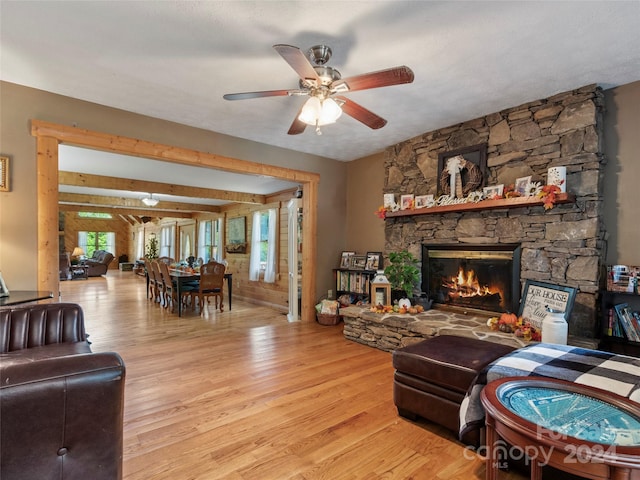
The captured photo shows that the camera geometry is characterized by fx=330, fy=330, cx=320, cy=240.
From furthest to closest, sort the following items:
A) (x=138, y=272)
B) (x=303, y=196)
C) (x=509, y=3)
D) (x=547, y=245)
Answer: (x=138, y=272), (x=303, y=196), (x=547, y=245), (x=509, y=3)

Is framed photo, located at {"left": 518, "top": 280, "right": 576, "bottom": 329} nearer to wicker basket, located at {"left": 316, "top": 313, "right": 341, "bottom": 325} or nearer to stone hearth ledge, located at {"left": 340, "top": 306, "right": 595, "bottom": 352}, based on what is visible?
stone hearth ledge, located at {"left": 340, "top": 306, "right": 595, "bottom": 352}

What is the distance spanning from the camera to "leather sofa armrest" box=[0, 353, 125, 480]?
986mm

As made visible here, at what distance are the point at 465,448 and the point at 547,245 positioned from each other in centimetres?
220

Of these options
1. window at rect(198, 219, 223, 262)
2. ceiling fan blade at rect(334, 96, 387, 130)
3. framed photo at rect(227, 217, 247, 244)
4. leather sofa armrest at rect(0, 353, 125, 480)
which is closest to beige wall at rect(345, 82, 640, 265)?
ceiling fan blade at rect(334, 96, 387, 130)

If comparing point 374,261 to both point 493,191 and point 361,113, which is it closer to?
Result: point 493,191

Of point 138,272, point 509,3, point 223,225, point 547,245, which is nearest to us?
point 509,3

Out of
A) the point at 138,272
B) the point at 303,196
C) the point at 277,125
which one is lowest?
the point at 138,272

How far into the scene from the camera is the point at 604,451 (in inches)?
39.4

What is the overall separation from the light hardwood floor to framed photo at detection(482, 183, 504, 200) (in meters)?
2.07

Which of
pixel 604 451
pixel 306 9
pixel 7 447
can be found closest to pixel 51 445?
pixel 7 447

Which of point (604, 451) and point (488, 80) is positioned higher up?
point (488, 80)

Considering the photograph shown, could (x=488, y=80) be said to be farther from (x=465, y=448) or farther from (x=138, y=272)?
(x=138, y=272)

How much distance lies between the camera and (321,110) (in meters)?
2.35

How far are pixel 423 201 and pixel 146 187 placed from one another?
16.8 feet
